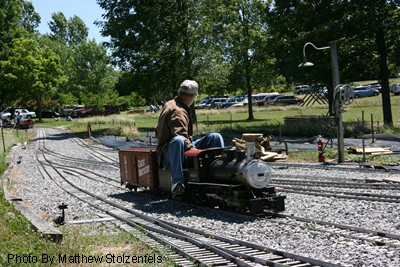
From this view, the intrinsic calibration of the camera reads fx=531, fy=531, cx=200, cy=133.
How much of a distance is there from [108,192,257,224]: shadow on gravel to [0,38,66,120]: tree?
173 ft

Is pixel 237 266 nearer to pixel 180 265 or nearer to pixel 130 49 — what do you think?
pixel 180 265

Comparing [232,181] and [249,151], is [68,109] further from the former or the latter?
[249,151]

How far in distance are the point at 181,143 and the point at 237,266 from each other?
439 cm

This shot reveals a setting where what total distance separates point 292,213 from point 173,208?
2.69m

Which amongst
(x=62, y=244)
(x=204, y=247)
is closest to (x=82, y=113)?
(x=62, y=244)

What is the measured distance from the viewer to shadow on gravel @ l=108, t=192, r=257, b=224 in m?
9.73

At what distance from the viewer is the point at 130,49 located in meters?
41.2

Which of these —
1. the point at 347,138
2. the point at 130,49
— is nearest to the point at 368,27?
the point at 347,138

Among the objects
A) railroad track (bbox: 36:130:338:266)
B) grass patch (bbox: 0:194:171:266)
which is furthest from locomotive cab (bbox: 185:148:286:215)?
grass patch (bbox: 0:194:171:266)

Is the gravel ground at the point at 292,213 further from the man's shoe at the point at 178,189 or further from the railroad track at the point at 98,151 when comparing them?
the railroad track at the point at 98,151

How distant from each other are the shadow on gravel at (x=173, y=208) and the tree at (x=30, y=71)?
52.7 metres

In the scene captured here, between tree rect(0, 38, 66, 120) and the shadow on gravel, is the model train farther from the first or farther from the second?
tree rect(0, 38, 66, 120)

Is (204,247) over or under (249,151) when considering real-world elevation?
under

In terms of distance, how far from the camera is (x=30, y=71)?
207ft
